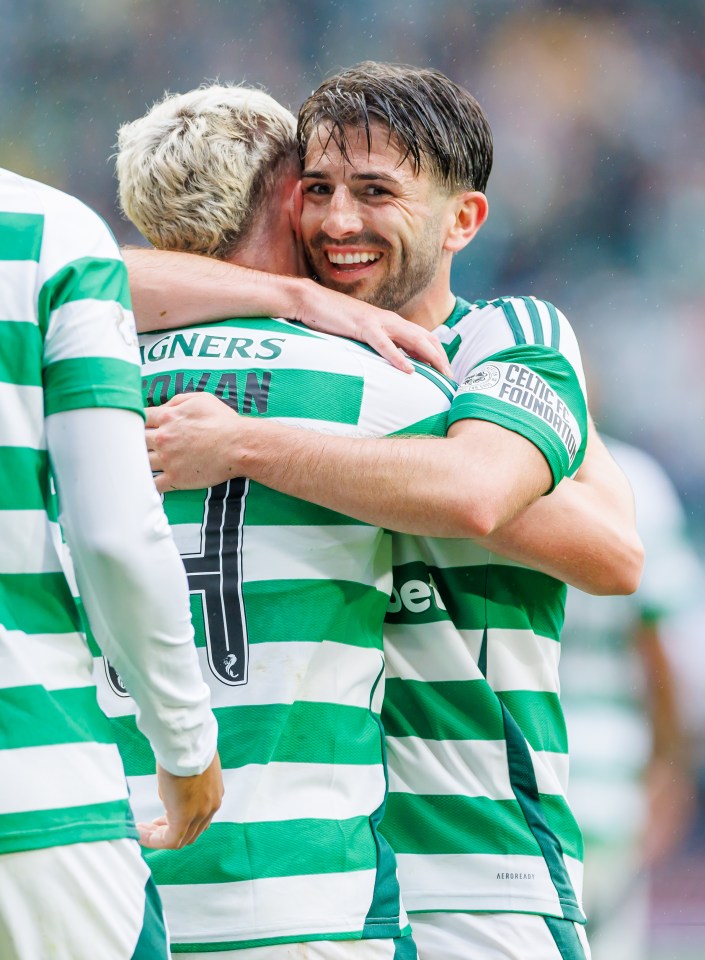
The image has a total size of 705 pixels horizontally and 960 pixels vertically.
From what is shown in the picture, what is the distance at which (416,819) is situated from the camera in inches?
70.1

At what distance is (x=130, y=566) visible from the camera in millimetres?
1177

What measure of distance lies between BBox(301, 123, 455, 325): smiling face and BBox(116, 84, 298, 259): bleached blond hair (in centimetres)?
11

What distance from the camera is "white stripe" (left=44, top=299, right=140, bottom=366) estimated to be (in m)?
1.16

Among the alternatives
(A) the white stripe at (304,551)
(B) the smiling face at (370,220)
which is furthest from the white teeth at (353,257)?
(A) the white stripe at (304,551)

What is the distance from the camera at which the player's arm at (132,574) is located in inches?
45.6

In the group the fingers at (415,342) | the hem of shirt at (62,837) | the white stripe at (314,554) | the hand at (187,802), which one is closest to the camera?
the hem of shirt at (62,837)

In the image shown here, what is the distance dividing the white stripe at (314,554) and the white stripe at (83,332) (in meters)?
0.47

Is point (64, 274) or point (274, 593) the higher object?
point (64, 274)

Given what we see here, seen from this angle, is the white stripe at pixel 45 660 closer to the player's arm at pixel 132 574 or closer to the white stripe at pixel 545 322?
the player's arm at pixel 132 574

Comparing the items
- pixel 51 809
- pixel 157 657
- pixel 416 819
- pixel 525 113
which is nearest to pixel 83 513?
pixel 157 657

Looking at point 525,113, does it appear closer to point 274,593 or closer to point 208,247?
point 208,247

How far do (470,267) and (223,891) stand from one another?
387 cm

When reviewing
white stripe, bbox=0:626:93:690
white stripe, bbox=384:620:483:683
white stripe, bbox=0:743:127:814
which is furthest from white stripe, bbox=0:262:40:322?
white stripe, bbox=384:620:483:683

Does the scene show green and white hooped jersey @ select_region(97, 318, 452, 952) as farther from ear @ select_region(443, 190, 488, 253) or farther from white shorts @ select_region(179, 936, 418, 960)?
ear @ select_region(443, 190, 488, 253)
